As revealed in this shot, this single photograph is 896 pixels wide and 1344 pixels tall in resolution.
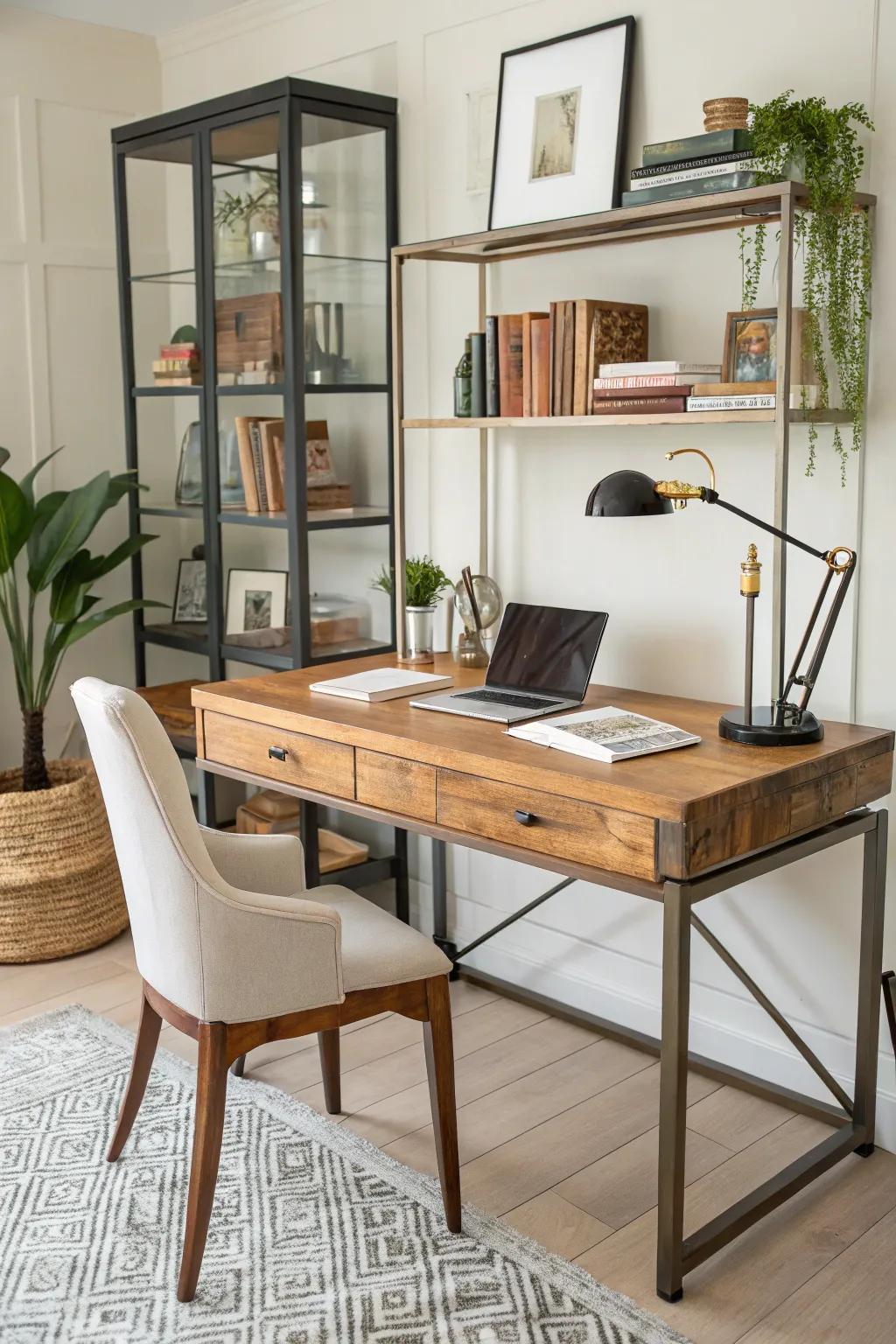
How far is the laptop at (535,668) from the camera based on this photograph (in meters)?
2.62

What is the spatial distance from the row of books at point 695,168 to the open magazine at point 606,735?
0.95 meters

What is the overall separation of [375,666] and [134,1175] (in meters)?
1.21

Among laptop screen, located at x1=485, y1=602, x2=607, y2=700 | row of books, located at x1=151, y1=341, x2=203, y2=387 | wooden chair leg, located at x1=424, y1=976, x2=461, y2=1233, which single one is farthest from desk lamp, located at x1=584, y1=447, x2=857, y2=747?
row of books, located at x1=151, y1=341, x2=203, y2=387

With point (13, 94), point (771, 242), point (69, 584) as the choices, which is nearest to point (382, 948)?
point (771, 242)

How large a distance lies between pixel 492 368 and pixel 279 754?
954 millimetres

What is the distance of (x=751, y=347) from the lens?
243cm

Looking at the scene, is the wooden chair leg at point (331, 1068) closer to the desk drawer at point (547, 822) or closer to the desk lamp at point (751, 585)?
the desk drawer at point (547, 822)

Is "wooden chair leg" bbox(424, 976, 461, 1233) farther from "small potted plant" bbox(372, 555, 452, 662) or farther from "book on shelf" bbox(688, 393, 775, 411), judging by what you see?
"book on shelf" bbox(688, 393, 775, 411)

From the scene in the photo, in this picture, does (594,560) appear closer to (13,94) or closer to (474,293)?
(474,293)

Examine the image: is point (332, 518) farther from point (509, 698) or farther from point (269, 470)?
point (509, 698)

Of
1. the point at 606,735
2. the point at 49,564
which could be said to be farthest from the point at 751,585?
the point at 49,564

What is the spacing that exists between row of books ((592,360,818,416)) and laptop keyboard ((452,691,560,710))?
1.91 feet

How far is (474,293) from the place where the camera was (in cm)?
323

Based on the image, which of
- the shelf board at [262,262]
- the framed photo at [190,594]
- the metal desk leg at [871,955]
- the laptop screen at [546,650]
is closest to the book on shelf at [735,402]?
the laptop screen at [546,650]
